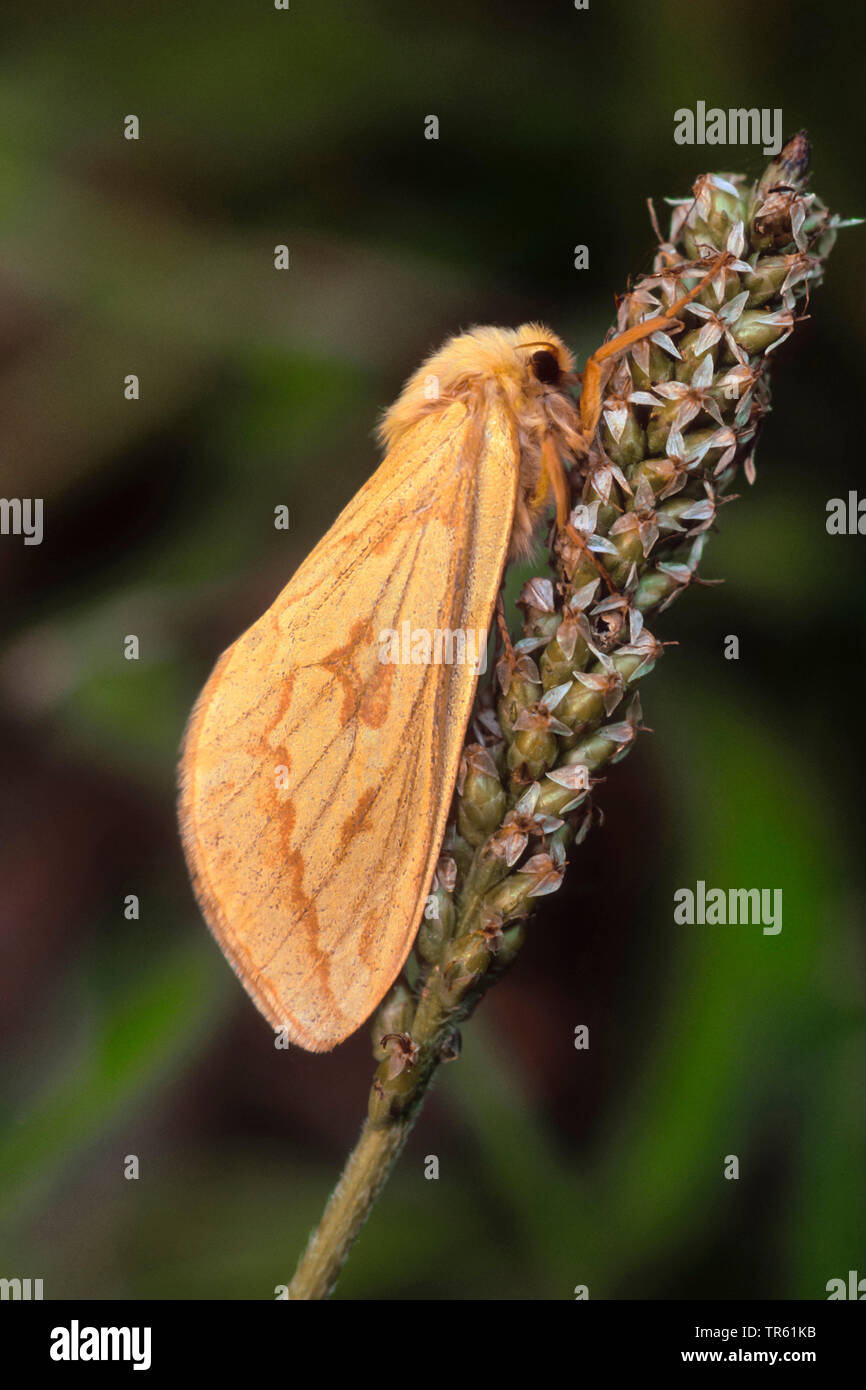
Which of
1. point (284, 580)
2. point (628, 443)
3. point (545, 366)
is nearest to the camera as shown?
point (628, 443)

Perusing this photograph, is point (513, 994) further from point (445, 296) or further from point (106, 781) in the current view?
point (445, 296)

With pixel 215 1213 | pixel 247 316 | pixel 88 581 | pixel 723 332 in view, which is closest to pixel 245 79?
pixel 247 316

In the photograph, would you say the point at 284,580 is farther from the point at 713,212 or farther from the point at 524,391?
the point at 713,212

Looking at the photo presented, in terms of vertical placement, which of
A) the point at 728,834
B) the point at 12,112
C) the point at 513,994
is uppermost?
the point at 12,112

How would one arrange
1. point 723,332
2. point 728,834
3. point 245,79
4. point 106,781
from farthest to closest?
point 106,781 → point 245,79 → point 728,834 → point 723,332

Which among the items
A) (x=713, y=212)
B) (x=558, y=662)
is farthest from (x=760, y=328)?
(x=558, y=662)

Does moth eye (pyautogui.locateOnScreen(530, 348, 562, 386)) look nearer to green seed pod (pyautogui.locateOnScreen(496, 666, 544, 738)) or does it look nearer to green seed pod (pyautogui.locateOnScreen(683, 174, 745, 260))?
green seed pod (pyautogui.locateOnScreen(683, 174, 745, 260))

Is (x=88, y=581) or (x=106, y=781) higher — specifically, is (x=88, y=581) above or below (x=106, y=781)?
above

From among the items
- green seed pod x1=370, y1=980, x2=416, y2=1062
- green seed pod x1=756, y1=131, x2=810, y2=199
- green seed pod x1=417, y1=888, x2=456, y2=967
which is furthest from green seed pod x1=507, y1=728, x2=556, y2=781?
green seed pod x1=756, y1=131, x2=810, y2=199
